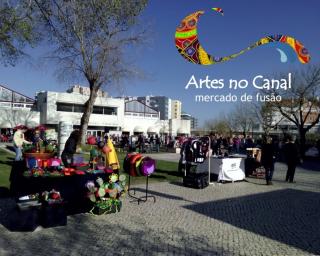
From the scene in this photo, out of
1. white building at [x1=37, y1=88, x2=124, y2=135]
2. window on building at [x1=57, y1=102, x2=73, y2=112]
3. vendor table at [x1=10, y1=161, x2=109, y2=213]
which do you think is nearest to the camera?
vendor table at [x1=10, y1=161, x2=109, y2=213]

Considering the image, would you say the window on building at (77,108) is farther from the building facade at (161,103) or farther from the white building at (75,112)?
the building facade at (161,103)

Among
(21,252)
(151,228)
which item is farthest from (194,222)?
(21,252)

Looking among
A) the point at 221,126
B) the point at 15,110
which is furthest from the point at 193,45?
the point at 221,126

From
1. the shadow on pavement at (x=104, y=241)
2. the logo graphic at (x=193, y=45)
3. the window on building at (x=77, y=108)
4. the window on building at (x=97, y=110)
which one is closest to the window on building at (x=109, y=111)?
the window on building at (x=97, y=110)

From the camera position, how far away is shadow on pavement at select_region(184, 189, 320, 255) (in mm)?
6031

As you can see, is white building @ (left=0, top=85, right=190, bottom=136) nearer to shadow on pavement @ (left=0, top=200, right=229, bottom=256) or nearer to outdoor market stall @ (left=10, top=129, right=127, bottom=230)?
outdoor market stall @ (left=10, top=129, right=127, bottom=230)

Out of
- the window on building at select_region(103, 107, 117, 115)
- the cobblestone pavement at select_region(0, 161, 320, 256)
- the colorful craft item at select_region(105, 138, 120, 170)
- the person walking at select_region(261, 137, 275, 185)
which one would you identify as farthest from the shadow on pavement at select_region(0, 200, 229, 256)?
the window on building at select_region(103, 107, 117, 115)

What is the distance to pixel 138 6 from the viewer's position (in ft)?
71.2

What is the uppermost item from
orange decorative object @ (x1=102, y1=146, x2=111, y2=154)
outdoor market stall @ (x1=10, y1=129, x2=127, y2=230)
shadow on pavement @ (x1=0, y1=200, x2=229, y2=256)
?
orange decorative object @ (x1=102, y1=146, x2=111, y2=154)

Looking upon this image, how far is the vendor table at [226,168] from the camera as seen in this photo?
12125 mm

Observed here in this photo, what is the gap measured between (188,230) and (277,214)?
2.58 meters

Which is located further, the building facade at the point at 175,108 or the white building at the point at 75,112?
the building facade at the point at 175,108

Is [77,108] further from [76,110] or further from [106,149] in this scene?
Result: [106,149]

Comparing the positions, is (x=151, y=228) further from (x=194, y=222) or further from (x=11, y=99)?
(x=11, y=99)
